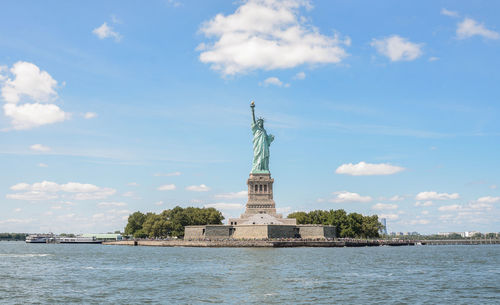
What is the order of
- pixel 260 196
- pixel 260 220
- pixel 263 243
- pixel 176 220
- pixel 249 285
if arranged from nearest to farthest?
pixel 249 285
pixel 263 243
pixel 260 220
pixel 260 196
pixel 176 220

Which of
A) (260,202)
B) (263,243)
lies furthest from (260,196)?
(263,243)

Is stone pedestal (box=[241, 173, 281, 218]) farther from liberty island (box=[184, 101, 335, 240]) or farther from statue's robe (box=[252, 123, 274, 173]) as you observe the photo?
statue's robe (box=[252, 123, 274, 173])

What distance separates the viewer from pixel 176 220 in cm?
12788

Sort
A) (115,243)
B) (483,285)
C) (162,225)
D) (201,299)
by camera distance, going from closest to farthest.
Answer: (201,299), (483,285), (162,225), (115,243)

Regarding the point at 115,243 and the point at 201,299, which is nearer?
the point at 201,299

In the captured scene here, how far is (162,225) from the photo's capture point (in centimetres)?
13062

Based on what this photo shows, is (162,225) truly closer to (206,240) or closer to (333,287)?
(206,240)

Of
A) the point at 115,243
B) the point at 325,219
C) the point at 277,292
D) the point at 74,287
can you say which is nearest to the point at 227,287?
Answer: the point at 277,292

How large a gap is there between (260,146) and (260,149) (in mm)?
729

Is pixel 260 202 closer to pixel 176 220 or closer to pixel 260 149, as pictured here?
pixel 260 149

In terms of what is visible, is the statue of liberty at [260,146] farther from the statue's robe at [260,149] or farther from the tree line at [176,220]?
the tree line at [176,220]

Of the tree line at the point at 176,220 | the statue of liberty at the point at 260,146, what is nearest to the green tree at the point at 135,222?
the tree line at the point at 176,220

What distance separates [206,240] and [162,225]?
1142 inches

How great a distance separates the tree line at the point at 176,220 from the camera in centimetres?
12354
